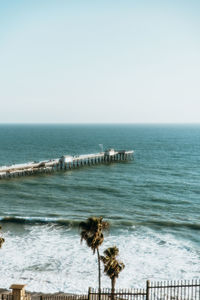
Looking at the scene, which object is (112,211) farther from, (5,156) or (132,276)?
(5,156)

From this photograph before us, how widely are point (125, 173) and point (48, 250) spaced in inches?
1779

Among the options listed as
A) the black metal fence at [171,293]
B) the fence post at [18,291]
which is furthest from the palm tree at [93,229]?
the fence post at [18,291]

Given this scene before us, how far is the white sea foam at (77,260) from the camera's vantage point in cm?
2688

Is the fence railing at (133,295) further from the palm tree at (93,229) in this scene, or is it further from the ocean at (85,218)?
the palm tree at (93,229)

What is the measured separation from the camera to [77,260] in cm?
3075

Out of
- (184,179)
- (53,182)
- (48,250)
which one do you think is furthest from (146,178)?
(48,250)

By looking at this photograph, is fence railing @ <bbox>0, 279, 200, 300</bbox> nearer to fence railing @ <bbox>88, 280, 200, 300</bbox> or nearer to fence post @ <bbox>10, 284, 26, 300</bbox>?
fence railing @ <bbox>88, 280, 200, 300</bbox>

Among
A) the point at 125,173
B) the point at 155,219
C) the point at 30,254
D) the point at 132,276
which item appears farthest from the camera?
the point at 125,173

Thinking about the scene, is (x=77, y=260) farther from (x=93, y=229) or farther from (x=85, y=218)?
(x=93, y=229)

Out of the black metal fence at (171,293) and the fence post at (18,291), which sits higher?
the fence post at (18,291)

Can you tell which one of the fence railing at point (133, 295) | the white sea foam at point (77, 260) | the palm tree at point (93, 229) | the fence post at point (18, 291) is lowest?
the white sea foam at point (77, 260)

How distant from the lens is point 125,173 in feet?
249

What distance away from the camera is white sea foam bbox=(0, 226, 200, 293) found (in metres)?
26.9

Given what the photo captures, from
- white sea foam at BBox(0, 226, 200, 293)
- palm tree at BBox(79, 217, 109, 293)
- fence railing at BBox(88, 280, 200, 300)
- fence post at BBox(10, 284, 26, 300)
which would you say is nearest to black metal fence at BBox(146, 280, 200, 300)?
fence railing at BBox(88, 280, 200, 300)
